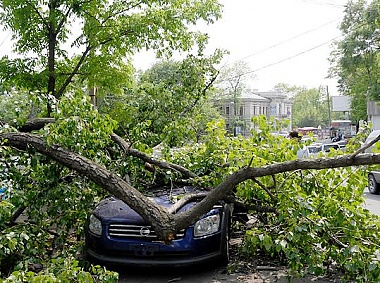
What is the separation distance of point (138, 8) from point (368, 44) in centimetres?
3194

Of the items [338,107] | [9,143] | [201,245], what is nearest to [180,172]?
[201,245]

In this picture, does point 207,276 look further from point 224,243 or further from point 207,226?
point 207,226

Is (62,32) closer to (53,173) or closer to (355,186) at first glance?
(53,173)

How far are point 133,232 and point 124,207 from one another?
0.38 metres

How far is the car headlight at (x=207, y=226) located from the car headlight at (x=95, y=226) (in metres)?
1.12

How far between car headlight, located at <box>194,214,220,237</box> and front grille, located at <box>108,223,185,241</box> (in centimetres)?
18

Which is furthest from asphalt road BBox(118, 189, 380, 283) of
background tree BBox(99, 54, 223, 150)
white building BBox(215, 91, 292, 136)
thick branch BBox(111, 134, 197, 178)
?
white building BBox(215, 91, 292, 136)

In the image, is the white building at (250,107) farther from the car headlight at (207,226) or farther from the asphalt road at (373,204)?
the car headlight at (207,226)

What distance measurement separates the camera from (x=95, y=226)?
16.9 ft

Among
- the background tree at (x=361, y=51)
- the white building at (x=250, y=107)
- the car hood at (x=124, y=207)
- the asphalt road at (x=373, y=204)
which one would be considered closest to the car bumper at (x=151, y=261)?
the car hood at (x=124, y=207)

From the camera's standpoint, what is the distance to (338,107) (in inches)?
2330

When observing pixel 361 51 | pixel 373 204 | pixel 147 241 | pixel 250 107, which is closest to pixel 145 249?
pixel 147 241

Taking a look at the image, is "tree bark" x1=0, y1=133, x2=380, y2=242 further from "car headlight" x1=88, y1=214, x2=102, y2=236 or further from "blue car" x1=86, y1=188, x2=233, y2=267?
"car headlight" x1=88, y1=214, x2=102, y2=236

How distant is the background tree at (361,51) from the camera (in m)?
35.0
